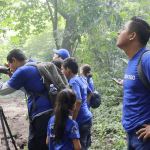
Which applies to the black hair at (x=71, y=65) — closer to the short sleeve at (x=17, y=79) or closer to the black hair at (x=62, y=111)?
the short sleeve at (x=17, y=79)

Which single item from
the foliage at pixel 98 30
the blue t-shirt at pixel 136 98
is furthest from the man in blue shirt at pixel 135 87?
the foliage at pixel 98 30

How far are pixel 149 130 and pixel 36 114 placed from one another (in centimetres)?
161

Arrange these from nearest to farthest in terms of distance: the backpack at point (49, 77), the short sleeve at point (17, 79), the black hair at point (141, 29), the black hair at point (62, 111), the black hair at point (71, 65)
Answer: the black hair at point (141, 29) < the black hair at point (62, 111) < the short sleeve at point (17, 79) < the backpack at point (49, 77) < the black hair at point (71, 65)

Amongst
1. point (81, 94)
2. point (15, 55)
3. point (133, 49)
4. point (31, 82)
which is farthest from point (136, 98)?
point (15, 55)

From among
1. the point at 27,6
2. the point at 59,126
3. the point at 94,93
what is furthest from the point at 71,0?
the point at 59,126

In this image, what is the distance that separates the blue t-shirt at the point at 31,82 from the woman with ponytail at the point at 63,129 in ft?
1.64

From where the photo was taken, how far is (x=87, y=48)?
28.5 feet

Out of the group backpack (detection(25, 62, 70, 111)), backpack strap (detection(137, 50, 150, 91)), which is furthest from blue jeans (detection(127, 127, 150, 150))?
backpack (detection(25, 62, 70, 111))

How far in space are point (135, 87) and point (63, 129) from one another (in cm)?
94

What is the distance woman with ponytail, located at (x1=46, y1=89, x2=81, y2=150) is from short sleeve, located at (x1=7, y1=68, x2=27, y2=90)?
0.69 m

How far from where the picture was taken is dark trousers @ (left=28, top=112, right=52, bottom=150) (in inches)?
101

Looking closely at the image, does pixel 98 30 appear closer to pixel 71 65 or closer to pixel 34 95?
pixel 71 65

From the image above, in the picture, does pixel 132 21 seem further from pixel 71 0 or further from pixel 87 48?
pixel 87 48

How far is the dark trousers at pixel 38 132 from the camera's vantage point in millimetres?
2574
